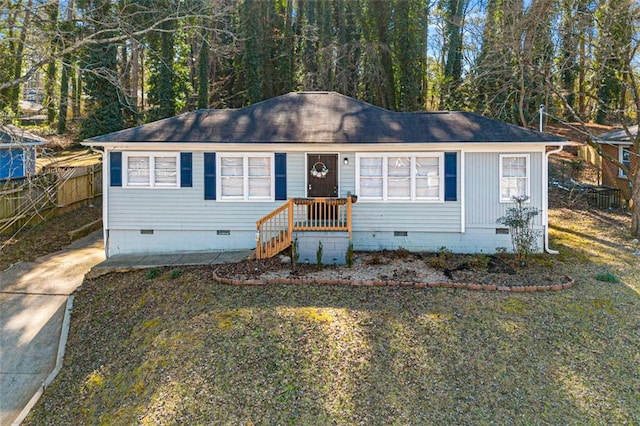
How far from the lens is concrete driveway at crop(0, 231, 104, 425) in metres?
→ 6.97

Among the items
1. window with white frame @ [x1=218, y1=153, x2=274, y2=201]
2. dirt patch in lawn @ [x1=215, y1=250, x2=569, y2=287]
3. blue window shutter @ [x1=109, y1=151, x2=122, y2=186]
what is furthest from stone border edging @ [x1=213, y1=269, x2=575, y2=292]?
blue window shutter @ [x1=109, y1=151, x2=122, y2=186]

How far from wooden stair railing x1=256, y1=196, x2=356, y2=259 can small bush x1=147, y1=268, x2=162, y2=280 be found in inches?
87.9

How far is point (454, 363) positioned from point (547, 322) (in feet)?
7.01

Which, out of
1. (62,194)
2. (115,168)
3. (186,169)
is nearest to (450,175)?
(186,169)

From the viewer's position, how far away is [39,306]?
29.7 feet

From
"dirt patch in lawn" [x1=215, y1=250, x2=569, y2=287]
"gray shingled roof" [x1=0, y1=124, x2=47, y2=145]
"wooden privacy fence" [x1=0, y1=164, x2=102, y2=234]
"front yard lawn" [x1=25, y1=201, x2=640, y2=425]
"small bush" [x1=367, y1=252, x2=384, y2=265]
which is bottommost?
"front yard lawn" [x1=25, y1=201, x2=640, y2=425]

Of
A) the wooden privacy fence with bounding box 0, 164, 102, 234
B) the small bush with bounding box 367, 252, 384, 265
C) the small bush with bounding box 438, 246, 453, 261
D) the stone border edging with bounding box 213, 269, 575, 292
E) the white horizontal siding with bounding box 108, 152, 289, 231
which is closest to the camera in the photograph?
the stone border edging with bounding box 213, 269, 575, 292

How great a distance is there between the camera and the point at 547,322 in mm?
7195

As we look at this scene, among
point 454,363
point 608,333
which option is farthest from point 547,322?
point 454,363

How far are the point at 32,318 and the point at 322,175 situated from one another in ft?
23.2

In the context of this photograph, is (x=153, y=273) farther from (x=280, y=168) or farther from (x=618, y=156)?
(x=618, y=156)

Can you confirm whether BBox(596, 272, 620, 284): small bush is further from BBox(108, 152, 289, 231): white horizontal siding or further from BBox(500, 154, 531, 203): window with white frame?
BBox(108, 152, 289, 231): white horizontal siding

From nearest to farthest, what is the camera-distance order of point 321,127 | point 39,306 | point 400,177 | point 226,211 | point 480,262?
point 39,306, point 480,262, point 400,177, point 226,211, point 321,127

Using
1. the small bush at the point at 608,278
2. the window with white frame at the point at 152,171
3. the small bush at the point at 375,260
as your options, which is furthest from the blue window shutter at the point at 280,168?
the small bush at the point at 608,278
